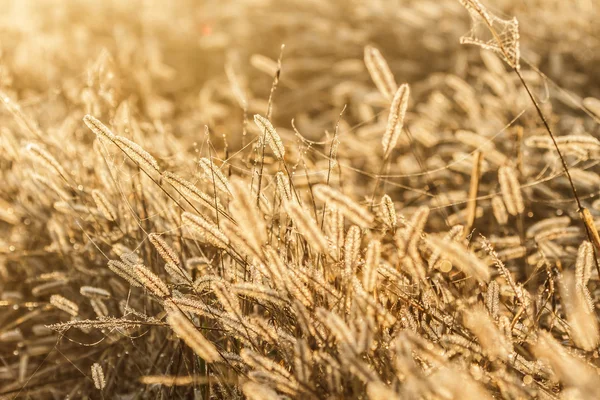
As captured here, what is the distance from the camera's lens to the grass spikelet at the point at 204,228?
1361 millimetres

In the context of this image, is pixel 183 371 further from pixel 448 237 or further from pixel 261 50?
pixel 261 50

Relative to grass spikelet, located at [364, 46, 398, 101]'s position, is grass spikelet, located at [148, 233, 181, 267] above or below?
below

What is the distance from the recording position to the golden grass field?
1295 mm

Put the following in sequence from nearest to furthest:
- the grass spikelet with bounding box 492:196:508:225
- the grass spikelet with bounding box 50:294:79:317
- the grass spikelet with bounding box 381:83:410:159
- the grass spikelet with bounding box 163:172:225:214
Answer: the grass spikelet with bounding box 163:172:225:214 < the grass spikelet with bounding box 381:83:410:159 < the grass spikelet with bounding box 50:294:79:317 < the grass spikelet with bounding box 492:196:508:225

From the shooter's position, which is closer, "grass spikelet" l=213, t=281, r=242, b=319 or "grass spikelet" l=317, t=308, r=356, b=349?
"grass spikelet" l=317, t=308, r=356, b=349

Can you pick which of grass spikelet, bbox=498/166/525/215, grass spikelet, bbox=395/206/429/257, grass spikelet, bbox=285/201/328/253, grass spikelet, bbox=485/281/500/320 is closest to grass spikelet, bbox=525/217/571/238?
grass spikelet, bbox=498/166/525/215

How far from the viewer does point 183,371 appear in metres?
1.84

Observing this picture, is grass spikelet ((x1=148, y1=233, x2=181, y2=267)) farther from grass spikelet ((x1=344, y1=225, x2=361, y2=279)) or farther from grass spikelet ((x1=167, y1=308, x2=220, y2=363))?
grass spikelet ((x1=344, y1=225, x2=361, y2=279))

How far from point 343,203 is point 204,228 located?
0.32 meters

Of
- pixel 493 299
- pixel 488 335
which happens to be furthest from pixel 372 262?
pixel 493 299

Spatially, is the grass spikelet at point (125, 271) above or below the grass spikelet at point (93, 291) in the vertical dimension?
above

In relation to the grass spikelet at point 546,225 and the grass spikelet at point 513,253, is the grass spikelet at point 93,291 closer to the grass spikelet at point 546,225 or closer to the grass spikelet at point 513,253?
the grass spikelet at point 513,253

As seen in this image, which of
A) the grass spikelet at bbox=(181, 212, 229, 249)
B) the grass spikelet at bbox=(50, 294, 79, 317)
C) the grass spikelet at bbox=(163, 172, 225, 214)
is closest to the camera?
the grass spikelet at bbox=(181, 212, 229, 249)

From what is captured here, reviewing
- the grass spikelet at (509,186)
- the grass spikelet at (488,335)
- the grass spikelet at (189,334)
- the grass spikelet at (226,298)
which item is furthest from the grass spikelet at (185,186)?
the grass spikelet at (509,186)
